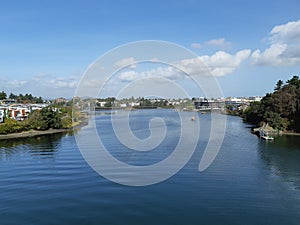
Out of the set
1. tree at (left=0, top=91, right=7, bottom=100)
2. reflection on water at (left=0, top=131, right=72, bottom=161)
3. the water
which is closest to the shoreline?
reflection on water at (left=0, top=131, right=72, bottom=161)

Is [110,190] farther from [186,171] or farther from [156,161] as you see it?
[156,161]

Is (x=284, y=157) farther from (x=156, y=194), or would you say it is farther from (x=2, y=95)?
(x=2, y=95)

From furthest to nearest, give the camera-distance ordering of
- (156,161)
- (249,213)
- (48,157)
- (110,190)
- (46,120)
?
(46,120), (48,157), (156,161), (110,190), (249,213)

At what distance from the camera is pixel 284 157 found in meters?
9.95

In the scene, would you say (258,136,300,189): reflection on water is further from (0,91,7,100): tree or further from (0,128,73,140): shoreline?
(0,91,7,100): tree

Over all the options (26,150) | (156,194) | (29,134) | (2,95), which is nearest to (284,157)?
(156,194)

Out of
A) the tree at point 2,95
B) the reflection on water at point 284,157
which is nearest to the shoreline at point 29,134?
the reflection on water at point 284,157

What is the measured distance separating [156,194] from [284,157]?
5892 mm

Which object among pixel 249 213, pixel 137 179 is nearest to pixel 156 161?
pixel 137 179

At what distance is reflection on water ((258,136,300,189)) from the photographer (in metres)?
7.60

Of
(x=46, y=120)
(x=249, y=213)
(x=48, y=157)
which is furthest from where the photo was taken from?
(x=46, y=120)

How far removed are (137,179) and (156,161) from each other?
209 centimetres

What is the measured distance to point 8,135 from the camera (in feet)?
54.4

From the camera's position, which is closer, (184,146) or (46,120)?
(184,146)
